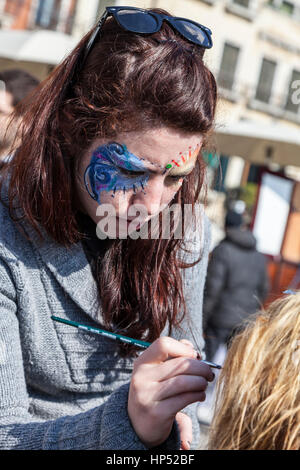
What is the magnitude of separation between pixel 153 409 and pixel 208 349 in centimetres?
366

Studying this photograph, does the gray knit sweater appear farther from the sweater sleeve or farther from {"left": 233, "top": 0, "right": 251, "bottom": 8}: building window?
{"left": 233, "top": 0, "right": 251, "bottom": 8}: building window

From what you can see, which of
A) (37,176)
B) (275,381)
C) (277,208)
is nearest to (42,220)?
(37,176)

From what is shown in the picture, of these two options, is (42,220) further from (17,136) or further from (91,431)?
(91,431)

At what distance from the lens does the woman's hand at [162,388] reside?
3.24ft

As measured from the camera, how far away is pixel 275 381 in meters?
1.00

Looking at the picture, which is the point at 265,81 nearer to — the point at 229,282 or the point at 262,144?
the point at 262,144

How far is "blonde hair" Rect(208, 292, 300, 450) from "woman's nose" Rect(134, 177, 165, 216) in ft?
1.14

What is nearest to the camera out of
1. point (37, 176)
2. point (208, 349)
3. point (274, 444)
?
point (274, 444)

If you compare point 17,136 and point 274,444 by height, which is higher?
point 17,136

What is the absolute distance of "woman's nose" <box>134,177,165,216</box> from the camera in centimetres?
129

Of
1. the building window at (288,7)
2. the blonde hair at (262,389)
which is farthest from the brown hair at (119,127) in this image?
the building window at (288,7)

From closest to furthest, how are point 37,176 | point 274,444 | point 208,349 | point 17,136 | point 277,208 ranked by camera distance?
point 274,444, point 37,176, point 17,136, point 208,349, point 277,208

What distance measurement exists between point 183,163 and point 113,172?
0.52 ft

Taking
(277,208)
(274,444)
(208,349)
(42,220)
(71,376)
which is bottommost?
(208,349)
